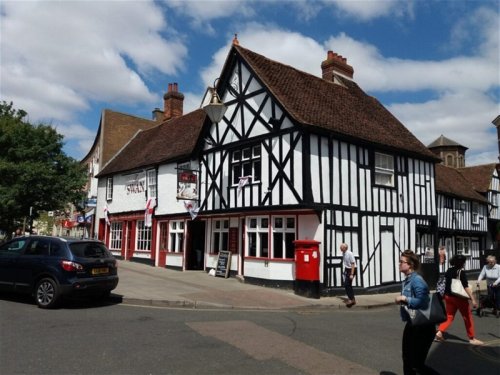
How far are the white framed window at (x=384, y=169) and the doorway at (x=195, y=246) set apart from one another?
795 cm

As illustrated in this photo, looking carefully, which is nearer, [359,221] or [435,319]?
[435,319]

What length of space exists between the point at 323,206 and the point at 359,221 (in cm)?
197

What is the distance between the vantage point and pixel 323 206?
13773 millimetres

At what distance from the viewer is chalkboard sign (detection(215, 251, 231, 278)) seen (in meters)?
16.6

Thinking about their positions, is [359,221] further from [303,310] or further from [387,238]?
Answer: [303,310]

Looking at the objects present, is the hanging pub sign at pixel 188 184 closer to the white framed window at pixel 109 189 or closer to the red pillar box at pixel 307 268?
the red pillar box at pixel 307 268

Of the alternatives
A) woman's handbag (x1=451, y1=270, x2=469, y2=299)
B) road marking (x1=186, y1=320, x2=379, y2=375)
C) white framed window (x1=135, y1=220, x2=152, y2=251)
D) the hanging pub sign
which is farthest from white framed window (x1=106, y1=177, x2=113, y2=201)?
woman's handbag (x1=451, y1=270, x2=469, y2=299)

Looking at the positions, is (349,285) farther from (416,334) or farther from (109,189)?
(109,189)

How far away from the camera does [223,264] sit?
1678cm

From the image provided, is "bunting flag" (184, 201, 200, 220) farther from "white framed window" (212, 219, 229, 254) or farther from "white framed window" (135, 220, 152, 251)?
"white framed window" (135, 220, 152, 251)

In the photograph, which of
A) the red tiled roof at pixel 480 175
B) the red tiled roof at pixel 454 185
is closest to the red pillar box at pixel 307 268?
the red tiled roof at pixel 454 185

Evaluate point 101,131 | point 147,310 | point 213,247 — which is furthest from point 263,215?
point 101,131

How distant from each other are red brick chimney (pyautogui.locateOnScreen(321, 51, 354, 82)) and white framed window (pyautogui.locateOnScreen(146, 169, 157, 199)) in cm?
993

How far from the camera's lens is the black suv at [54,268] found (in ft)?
31.5
